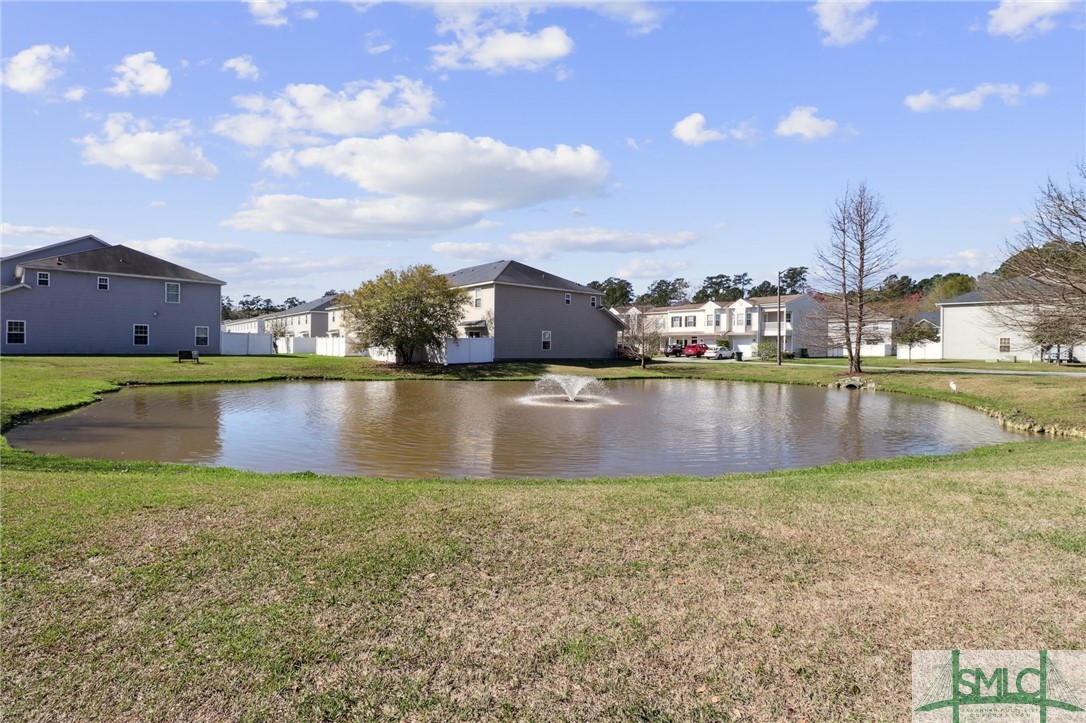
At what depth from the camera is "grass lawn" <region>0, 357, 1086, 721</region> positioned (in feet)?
11.9

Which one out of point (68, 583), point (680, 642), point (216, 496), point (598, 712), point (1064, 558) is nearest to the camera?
point (598, 712)

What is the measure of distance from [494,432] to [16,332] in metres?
35.8

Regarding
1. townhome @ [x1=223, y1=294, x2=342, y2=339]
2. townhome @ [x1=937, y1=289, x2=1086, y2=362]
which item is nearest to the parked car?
townhome @ [x1=937, y1=289, x2=1086, y2=362]

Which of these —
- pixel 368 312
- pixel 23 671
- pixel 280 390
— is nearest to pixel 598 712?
pixel 23 671

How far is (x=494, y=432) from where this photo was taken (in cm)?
1600

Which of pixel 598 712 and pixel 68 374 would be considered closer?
pixel 598 712

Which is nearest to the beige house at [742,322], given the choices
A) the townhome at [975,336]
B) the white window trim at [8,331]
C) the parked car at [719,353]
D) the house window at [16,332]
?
the parked car at [719,353]

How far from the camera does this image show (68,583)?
4.81 metres

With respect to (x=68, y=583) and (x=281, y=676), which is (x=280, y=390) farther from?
(x=281, y=676)

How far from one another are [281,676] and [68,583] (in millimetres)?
2319

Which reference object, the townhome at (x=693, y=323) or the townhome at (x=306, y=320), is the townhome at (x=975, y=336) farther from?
the townhome at (x=306, y=320)

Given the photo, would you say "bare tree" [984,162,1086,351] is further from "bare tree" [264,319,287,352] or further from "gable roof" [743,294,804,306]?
"bare tree" [264,319,287,352]

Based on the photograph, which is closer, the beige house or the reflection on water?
the reflection on water

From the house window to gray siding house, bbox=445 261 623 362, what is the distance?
85.0ft
